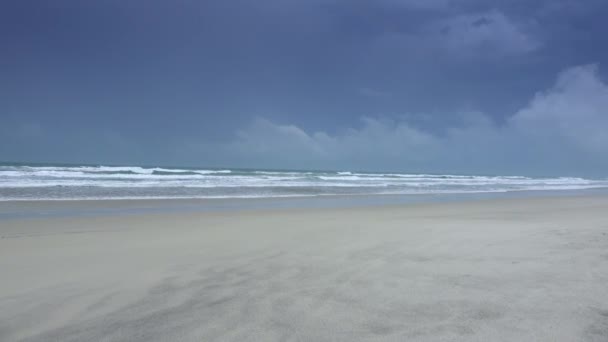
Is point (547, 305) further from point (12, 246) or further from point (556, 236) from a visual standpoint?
point (12, 246)

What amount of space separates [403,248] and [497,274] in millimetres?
1671

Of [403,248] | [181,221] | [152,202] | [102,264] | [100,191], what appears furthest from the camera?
[100,191]

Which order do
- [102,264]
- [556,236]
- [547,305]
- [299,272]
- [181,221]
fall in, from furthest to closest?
[181,221], [556,236], [102,264], [299,272], [547,305]

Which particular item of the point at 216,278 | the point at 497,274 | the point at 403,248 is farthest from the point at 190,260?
the point at 497,274

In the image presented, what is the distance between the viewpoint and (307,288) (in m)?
3.68

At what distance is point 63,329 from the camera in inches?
113

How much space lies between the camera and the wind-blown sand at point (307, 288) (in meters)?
2.77

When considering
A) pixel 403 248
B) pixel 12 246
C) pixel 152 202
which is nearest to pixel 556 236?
pixel 403 248

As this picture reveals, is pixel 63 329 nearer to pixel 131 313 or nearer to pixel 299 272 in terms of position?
pixel 131 313

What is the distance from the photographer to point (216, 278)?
13.6 feet

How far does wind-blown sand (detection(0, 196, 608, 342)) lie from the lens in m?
2.77

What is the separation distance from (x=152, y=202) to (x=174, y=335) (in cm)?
1244

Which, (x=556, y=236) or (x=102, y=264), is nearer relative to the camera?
(x=102, y=264)

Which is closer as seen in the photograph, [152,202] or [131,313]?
[131,313]
